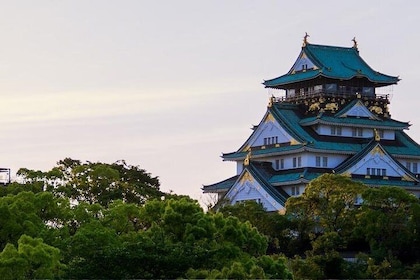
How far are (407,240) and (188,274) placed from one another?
25.4 metres

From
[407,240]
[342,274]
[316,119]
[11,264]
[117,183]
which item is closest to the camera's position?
[11,264]

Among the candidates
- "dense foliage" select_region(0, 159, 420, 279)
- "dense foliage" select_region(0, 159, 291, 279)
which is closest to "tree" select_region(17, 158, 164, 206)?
"dense foliage" select_region(0, 159, 420, 279)

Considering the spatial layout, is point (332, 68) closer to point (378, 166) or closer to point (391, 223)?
point (378, 166)

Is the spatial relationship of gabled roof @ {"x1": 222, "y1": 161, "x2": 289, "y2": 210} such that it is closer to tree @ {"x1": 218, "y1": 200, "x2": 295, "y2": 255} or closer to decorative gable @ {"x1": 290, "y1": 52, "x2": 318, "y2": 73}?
tree @ {"x1": 218, "y1": 200, "x2": 295, "y2": 255}

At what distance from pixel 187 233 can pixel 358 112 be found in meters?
38.1

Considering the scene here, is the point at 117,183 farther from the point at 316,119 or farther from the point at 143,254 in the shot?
the point at 143,254

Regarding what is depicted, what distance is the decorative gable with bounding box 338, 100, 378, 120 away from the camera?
7800 centimetres

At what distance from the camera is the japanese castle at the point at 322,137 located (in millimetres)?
74625

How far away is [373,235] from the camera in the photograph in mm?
60438

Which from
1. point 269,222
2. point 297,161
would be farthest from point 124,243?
point 297,161

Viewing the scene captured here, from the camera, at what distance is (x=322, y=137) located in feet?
252

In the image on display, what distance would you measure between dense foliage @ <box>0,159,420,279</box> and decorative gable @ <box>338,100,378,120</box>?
11.2m

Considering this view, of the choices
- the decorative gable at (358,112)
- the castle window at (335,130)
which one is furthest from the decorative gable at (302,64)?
the castle window at (335,130)

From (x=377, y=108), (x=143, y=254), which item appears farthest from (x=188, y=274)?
(x=377, y=108)
